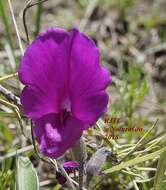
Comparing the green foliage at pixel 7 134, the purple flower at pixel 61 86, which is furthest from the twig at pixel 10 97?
the green foliage at pixel 7 134

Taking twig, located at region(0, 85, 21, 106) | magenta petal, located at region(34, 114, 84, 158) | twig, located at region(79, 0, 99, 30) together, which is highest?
magenta petal, located at region(34, 114, 84, 158)

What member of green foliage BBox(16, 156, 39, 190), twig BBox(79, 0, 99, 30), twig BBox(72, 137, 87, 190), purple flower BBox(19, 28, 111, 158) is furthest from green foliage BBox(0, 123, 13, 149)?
twig BBox(79, 0, 99, 30)

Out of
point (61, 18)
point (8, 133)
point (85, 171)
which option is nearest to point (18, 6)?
point (61, 18)

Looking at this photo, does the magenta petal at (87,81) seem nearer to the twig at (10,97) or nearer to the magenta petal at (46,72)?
the magenta petal at (46,72)

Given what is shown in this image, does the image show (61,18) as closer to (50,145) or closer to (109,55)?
(109,55)

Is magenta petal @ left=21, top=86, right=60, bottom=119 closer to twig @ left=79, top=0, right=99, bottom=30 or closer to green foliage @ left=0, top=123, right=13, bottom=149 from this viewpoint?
green foliage @ left=0, top=123, right=13, bottom=149

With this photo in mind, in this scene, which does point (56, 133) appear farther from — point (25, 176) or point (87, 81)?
point (25, 176)

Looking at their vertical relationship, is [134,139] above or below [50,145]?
below

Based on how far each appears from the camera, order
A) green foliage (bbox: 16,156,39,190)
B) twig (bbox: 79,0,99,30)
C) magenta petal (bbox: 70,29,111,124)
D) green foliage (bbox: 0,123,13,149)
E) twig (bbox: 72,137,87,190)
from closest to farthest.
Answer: magenta petal (bbox: 70,29,111,124) < twig (bbox: 72,137,87,190) < green foliage (bbox: 16,156,39,190) < green foliage (bbox: 0,123,13,149) < twig (bbox: 79,0,99,30)
